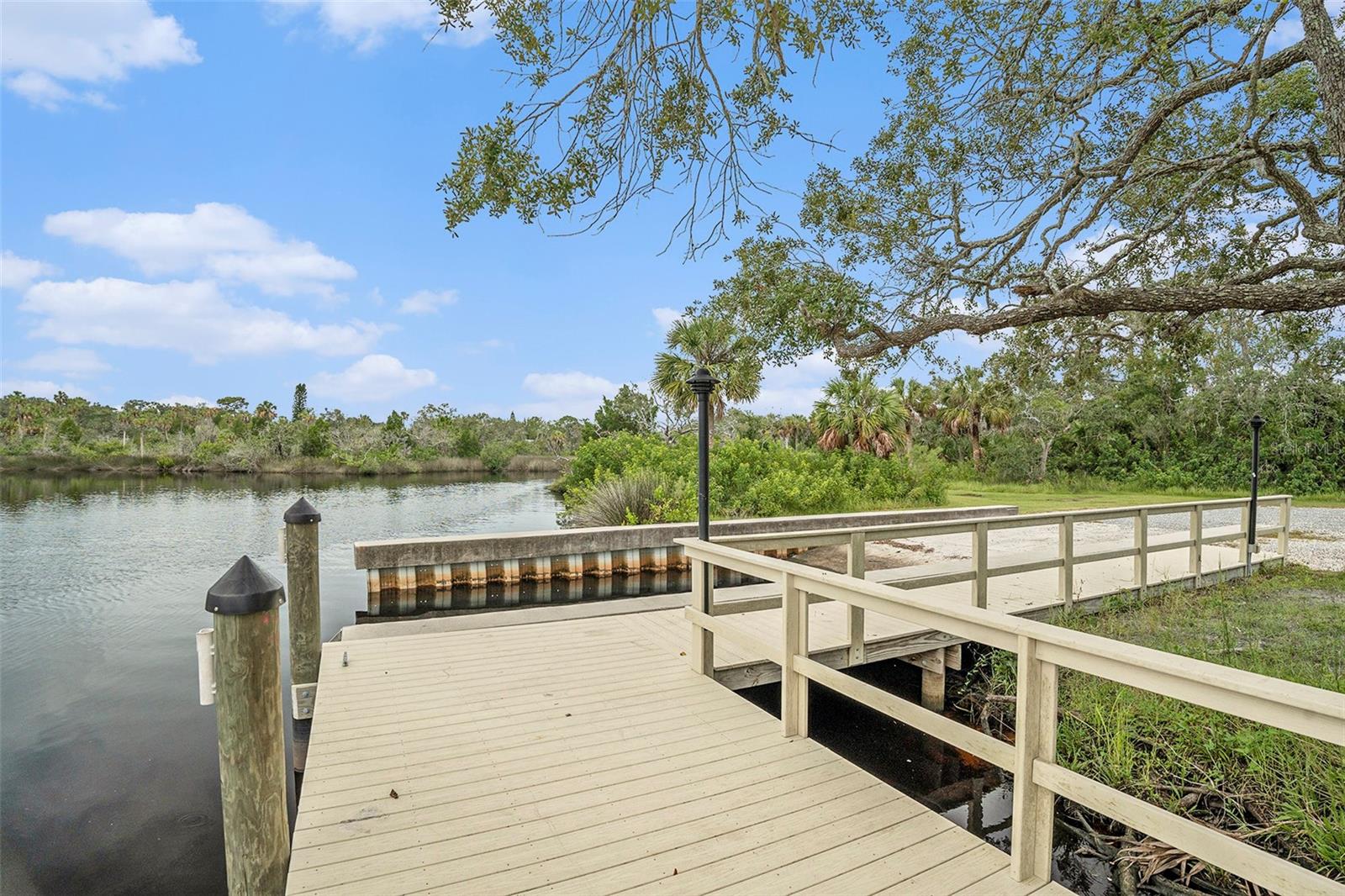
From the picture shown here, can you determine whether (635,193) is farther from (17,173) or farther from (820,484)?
(17,173)

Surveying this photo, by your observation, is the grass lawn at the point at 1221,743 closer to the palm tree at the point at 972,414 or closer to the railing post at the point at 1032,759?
the railing post at the point at 1032,759

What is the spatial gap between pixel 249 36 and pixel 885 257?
770 centimetres

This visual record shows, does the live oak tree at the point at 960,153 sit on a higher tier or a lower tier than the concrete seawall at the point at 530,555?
higher

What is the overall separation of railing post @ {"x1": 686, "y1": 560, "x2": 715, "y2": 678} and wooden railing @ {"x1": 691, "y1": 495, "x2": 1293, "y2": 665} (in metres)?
0.02

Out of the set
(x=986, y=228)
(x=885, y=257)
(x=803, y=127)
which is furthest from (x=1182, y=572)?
(x=803, y=127)

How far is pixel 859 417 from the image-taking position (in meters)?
21.0

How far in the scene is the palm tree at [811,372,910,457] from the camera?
20.8 meters

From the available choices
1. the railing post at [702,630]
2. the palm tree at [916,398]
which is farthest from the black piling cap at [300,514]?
the palm tree at [916,398]

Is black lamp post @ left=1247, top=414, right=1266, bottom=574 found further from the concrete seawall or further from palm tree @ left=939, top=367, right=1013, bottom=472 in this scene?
palm tree @ left=939, top=367, right=1013, bottom=472

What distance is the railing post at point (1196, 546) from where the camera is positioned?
7938mm

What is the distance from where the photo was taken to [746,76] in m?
4.64

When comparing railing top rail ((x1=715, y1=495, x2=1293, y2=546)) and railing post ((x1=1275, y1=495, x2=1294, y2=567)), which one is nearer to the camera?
railing top rail ((x1=715, y1=495, x2=1293, y2=546))

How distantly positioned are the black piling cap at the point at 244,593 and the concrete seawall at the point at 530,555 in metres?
6.81

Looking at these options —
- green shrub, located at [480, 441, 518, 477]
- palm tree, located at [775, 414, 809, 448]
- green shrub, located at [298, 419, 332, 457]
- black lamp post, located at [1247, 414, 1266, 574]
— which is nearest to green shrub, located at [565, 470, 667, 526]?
black lamp post, located at [1247, 414, 1266, 574]
